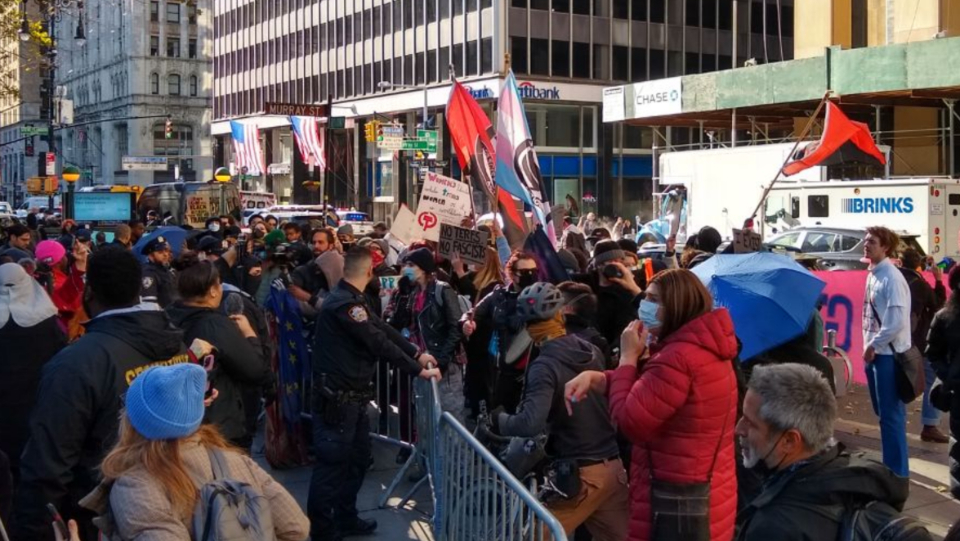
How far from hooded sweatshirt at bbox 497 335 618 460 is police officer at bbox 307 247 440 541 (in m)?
1.47

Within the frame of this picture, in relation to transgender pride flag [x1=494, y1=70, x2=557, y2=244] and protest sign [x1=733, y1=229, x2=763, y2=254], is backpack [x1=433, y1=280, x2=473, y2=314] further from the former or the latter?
transgender pride flag [x1=494, y1=70, x2=557, y2=244]

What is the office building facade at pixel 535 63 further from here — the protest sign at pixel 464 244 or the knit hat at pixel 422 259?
the knit hat at pixel 422 259

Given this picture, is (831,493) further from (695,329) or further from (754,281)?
(754,281)

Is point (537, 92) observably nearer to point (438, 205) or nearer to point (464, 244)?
point (438, 205)

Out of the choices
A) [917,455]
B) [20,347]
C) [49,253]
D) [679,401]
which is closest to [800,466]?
[679,401]

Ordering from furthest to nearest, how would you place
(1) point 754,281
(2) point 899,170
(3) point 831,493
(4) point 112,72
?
(4) point 112,72
(2) point 899,170
(1) point 754,281
(3) point 831,493

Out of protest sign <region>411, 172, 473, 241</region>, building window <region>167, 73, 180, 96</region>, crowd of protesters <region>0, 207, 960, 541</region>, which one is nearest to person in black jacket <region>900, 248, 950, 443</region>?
crowd of protesters <region>0, 207, 960, 541</region>

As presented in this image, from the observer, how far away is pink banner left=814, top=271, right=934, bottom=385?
11297mm

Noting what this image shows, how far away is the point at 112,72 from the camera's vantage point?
95.8 metres

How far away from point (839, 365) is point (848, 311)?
338 cm

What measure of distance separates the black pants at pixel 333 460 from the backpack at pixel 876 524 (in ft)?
13.0

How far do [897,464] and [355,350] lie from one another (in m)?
4.01

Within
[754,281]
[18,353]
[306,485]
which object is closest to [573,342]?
[754,281]

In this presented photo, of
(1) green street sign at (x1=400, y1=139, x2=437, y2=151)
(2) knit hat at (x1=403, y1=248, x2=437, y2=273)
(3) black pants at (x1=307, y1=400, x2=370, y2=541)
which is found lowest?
(3) black pants at (x1=307, y1=400, x2=370, y2=541)
